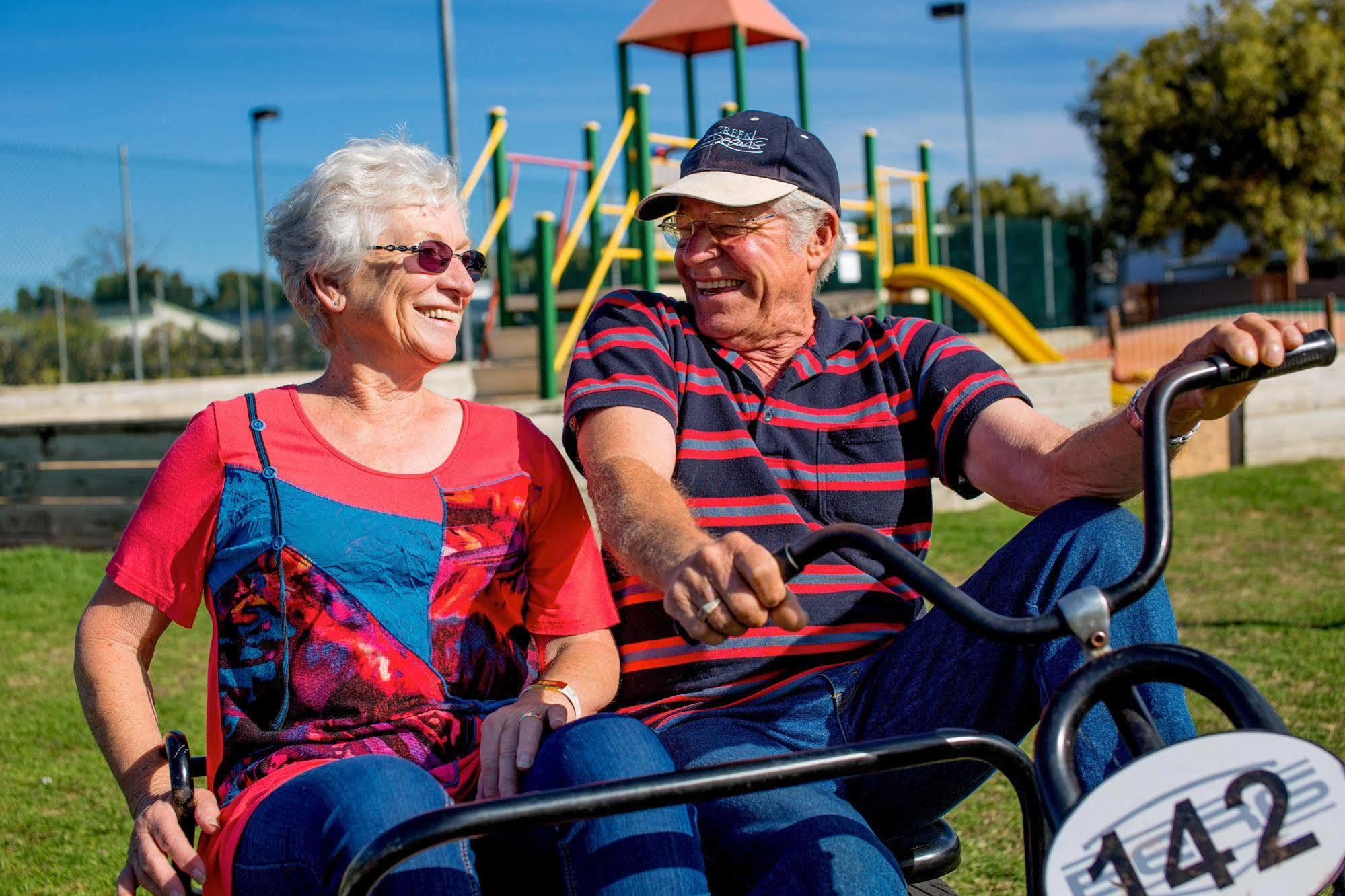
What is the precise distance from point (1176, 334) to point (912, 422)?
528 inches

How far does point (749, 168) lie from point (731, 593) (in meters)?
1.10

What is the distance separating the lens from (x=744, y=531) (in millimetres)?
2246

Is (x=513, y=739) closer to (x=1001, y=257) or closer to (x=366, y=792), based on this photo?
(x=366, y=792)

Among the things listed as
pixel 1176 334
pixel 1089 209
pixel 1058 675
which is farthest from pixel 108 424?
pixel 1089 209

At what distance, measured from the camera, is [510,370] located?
1081 centimetres

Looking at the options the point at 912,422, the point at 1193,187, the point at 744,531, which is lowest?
the point at 744,531

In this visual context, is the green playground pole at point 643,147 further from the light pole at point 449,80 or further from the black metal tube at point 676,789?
the black metal tube at point 676,789

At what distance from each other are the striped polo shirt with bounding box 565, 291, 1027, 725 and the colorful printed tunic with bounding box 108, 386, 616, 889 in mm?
277

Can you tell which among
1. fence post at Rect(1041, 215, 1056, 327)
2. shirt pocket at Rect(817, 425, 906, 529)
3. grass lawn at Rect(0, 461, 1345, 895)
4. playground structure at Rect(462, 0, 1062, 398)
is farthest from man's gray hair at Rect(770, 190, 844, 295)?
fence post at Rect(1041, 215, 1056, 327)

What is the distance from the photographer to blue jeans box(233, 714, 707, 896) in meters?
1.59

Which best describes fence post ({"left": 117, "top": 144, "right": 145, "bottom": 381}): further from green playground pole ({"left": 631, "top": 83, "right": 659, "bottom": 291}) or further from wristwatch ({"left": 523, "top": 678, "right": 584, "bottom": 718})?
wristwatch ({"left": 523, "top": 678, "right": 584, "bottom": 718})

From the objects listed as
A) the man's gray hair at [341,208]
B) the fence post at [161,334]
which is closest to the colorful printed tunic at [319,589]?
the man's gray hair at [341,208]

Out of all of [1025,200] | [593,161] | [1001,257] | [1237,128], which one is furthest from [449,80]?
[1025,200]

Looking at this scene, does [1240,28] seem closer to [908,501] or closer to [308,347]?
[308,347]
